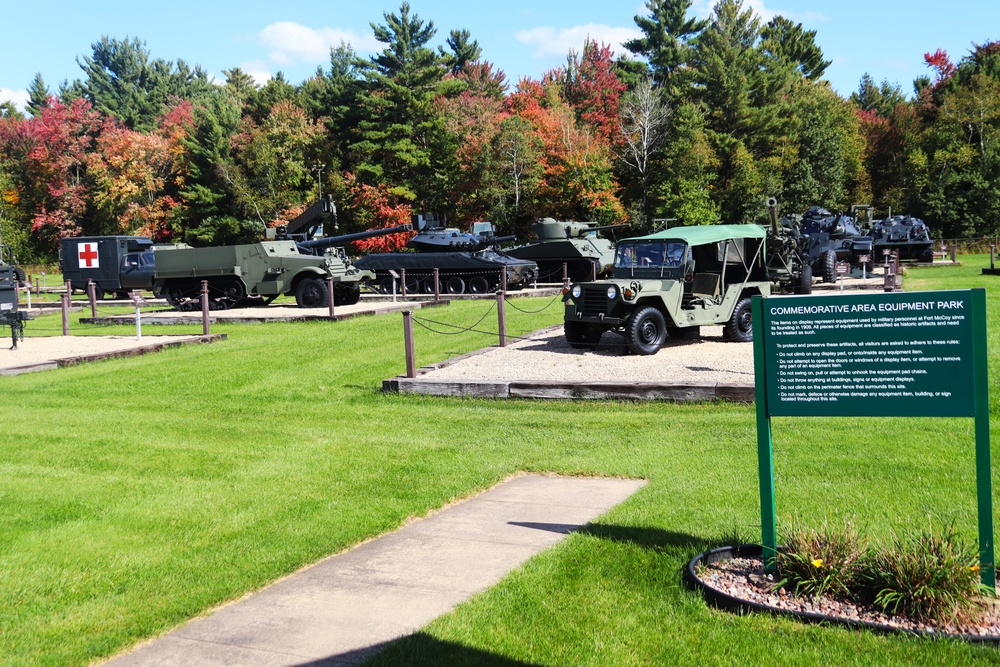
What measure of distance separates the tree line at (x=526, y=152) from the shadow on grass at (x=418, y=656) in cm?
3759

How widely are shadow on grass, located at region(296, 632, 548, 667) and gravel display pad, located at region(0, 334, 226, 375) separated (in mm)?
11394

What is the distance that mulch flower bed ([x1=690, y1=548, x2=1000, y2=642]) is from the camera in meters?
4.01

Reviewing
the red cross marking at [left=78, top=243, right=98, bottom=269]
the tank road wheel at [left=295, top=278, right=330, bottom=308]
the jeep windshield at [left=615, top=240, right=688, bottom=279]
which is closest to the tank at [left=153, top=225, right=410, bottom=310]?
the tank road wheel at [left=295, top=278, right=330, bottom=308]

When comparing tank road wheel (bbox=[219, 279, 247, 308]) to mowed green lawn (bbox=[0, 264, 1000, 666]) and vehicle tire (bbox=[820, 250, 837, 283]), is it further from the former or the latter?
vehicle tire (bbox=[820, 250, 837, 283])

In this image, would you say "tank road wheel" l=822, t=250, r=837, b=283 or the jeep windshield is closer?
the jeep windshield

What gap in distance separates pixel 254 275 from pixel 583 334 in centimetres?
1246

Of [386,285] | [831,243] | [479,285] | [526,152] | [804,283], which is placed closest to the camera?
[804,283]

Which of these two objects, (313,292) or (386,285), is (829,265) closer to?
(386,285)

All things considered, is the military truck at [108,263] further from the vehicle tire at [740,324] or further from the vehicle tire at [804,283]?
the vehicle tire at [740,324]

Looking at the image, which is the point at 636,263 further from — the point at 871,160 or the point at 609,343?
the point at 871,160

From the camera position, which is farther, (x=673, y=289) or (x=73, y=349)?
(x=73, y=349)

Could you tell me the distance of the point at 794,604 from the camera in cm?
435

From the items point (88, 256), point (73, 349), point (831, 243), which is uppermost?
point (88, 256)

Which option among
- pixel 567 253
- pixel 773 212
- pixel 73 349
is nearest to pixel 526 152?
pixel 567 253
